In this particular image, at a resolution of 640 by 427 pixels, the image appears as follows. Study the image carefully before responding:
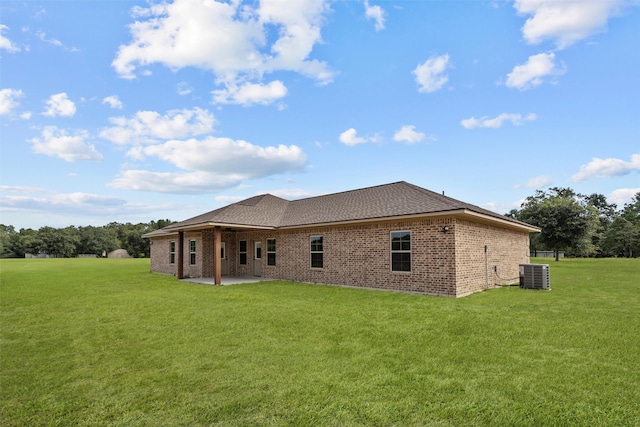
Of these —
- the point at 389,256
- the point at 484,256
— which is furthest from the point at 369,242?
the point at 484,256

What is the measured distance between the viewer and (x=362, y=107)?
52.9ft

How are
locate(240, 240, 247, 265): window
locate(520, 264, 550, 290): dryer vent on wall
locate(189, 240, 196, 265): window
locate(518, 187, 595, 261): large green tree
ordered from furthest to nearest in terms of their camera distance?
1. locate(518, 187, 595, 261): large green tree
2. locate(189, 240, 196, 265): window
3. locate(240, 240, 247, 265): window
4. locate(520, 264, 550, 290): dryer vent on wall

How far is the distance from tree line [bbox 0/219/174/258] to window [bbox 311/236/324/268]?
2255 inches

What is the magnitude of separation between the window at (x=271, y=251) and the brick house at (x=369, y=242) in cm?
5

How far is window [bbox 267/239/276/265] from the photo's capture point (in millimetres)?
17109

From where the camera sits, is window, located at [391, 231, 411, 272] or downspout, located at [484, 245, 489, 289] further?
downspout, located at [484, 245, 489, 289]

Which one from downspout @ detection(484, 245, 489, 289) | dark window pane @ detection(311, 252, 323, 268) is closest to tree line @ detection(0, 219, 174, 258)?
dark window pane @ detection(311, 252, 323, 268)

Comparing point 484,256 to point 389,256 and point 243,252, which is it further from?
point 243,252

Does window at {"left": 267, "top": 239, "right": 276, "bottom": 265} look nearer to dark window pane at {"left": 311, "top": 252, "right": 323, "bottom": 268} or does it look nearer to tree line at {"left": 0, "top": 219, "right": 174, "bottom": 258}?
dark window pane at {"left": 311, "top": 252, "right": 323, "bottom": 268}

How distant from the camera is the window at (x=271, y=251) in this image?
17.1 metres

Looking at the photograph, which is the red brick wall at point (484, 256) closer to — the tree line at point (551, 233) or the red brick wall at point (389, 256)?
the red brick wall at point (389, 256)

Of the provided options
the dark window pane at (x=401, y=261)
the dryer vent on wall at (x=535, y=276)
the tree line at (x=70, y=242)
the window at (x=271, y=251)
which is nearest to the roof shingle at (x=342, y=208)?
the window at (x=271, y=251)

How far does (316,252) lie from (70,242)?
2966 inches

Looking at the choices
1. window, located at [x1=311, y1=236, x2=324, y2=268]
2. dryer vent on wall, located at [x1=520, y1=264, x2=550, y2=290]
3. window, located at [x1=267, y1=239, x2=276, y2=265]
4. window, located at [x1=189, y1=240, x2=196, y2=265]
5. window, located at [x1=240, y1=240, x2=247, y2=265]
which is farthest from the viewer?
window, located at [x1=189, y1=240, x2=196, y2=265]
